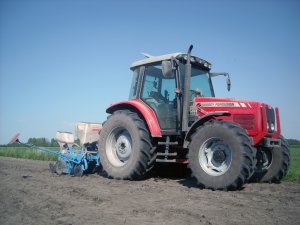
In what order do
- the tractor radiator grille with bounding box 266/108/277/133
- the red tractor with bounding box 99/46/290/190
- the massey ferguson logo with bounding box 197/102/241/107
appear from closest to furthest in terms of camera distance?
1. the red tractor with bounding box 99/46/290/190
2. the massey ferguson logo with bounding box 197/102/241/107
3. the tractor radiator grille with bounding box 266/108/277/133

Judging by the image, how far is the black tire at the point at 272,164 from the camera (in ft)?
22.2

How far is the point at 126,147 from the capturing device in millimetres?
7504

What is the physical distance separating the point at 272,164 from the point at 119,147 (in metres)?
3.37

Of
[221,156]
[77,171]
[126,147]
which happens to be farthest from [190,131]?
[77,171]

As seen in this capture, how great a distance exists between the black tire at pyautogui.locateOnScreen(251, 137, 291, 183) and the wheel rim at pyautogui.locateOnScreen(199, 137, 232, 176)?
4.38 ft

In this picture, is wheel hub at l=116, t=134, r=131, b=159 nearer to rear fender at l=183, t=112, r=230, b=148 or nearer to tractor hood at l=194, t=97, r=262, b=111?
rear fender at l=183, t=112, r=230, b=148

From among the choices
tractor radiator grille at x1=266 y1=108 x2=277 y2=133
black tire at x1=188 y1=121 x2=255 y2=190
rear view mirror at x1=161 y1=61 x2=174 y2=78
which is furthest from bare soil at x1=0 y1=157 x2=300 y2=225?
rear view mirror at x1=161 y1=61 x2=174 y2=78

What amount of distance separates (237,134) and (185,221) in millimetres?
2280

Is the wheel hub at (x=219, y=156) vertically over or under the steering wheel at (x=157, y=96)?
under

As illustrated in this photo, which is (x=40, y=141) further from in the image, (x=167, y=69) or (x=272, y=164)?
(x=272, y=164)

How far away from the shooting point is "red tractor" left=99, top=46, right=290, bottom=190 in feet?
18.2

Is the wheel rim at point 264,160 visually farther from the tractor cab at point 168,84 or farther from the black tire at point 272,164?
the tractor cab at point 168,84

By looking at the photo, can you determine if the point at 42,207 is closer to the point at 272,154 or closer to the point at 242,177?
the point at 242,177

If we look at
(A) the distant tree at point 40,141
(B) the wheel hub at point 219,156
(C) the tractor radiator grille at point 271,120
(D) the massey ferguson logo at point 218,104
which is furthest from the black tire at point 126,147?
(A) the distant tree at point 40,141
